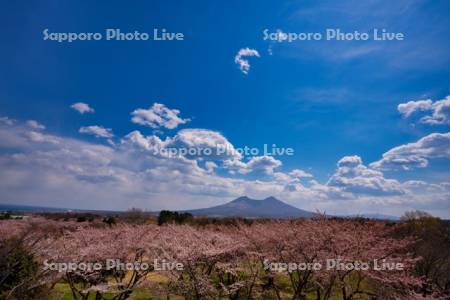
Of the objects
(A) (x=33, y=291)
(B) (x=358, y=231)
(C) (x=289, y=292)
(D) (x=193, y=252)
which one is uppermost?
(B) (x=358, y=231)

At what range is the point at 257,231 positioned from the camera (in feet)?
70.6

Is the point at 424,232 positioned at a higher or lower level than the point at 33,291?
higher

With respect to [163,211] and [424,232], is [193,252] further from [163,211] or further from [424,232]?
[163,211]

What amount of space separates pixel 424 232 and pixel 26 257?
30.5 m

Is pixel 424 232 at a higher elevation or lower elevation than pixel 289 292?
higher

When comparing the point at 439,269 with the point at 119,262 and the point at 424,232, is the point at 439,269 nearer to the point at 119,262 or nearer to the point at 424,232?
the point at 424,232

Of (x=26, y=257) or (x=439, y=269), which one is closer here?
(x=26, y=257)

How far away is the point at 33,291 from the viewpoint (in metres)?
17.0

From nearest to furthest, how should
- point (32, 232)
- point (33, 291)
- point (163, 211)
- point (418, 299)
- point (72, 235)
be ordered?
1. point (418, 299)
2. point (33, 291)
3. point (72, 235)
4. point (32, 232)
5. point (163, 211)

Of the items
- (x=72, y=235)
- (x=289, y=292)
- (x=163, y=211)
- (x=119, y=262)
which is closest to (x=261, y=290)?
(x=289, y=292)

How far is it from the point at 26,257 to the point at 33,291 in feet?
5.79

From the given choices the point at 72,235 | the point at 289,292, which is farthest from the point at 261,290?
the point at 72,235

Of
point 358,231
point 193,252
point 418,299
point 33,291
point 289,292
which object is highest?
point 358,231

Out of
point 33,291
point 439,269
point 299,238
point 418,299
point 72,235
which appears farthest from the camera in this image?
point 439,269
